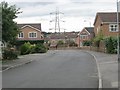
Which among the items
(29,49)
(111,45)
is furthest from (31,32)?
(111,45)

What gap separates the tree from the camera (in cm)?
3512

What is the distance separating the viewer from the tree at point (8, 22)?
35.1 m

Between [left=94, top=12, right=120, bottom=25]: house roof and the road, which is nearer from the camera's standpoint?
the road

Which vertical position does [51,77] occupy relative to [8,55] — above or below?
below

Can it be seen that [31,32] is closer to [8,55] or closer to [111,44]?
[111,44]

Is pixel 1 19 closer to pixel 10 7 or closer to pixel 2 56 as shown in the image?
Answer: pixel 10 7

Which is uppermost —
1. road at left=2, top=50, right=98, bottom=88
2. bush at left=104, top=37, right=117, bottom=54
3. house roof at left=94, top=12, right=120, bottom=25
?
house roof at left=94, top=12, right=120, bottom=25

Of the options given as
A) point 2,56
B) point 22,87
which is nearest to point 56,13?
point 2,56

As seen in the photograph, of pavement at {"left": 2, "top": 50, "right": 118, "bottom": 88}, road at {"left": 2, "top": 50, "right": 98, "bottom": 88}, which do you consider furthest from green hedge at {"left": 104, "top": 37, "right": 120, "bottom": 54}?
road at {"left": 2, "top": 50, "right": 98, "bottom": 88}

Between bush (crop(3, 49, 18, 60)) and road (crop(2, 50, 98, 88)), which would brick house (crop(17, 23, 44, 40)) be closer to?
bush (crop(3, 49, 18, 60))

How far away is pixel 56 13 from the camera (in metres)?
108

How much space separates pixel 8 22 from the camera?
3509 cm

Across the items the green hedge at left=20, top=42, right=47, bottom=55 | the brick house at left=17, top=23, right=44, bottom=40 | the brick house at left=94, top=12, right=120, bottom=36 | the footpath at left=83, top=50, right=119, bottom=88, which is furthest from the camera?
the brick house at left=17, top=23, right=44, bottom=40

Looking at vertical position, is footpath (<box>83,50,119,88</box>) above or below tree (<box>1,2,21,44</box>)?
below
